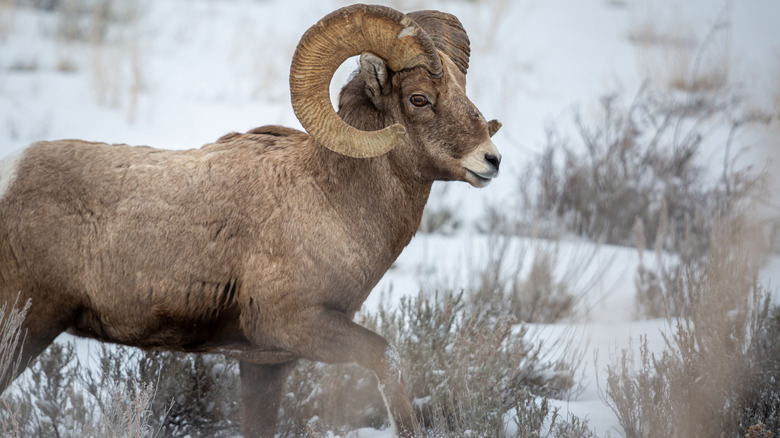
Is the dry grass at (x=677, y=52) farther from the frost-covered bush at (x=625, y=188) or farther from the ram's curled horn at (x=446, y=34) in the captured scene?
the ram's curled horn at (x=446, y=34)

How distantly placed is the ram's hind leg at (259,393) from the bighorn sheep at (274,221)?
0.30 metres

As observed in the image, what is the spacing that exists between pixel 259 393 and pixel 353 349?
834 millimetres

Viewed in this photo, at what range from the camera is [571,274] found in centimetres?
580

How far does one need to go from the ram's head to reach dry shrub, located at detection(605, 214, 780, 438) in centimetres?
123

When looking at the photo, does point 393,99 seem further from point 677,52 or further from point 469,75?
point 677,52

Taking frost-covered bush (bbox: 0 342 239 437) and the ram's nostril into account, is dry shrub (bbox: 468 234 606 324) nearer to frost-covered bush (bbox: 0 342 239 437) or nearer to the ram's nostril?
frost-covered bush (bbox: 0 342 239 437)

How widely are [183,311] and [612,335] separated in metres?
2.87

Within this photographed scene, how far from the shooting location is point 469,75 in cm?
1141

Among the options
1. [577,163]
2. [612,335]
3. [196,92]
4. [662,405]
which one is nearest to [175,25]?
[196,92]

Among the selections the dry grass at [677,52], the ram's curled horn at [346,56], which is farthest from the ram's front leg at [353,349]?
the dry grass at [677,52]

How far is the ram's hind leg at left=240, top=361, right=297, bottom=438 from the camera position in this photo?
11.8 ft

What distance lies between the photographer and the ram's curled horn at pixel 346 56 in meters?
2.99

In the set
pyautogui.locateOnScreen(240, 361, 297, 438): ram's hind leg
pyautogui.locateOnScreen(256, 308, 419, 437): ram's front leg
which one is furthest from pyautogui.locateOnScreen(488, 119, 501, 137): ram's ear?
pyautogui.locateOnScreen(240, 361, 297, 438): ram's hind leg

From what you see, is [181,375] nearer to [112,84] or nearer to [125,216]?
[125,216]
